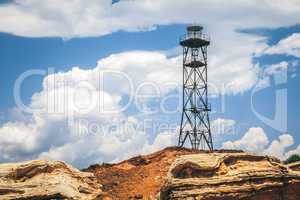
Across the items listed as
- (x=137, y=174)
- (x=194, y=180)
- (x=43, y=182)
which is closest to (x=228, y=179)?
(x=194, y=180)

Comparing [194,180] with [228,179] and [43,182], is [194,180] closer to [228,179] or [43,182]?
[228,179]

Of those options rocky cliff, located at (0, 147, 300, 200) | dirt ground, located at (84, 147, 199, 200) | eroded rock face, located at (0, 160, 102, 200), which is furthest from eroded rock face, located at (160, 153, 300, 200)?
dirt ground, located at (84, 147, 199, 200)

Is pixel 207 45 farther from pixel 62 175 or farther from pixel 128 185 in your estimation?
pixel 62 175

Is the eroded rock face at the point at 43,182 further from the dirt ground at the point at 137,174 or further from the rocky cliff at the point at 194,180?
the dirt ground at the point at 137,174

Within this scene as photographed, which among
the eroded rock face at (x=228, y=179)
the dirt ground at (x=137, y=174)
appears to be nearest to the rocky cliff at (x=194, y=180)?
the eroded rock face at (x=228, y=179)

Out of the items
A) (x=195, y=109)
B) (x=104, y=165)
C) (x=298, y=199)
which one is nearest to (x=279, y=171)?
(x=298, y=199)

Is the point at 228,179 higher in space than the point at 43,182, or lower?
higher

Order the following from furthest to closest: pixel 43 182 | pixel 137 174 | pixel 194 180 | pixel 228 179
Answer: pixel 137 174 → pixel 43 182 → pixel 228 179 → pixel 194 180

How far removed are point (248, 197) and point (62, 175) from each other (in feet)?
32.3

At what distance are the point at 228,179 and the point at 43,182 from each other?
9.47 meters

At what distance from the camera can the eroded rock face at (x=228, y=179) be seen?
1099 inches

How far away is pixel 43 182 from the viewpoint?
1133 inches

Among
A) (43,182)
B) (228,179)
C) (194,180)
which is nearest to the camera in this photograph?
(194,180)

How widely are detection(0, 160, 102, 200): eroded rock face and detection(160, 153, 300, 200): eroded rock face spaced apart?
4.68 m
